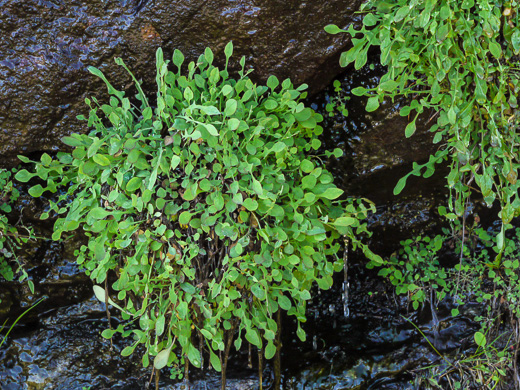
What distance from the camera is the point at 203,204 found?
1.71m

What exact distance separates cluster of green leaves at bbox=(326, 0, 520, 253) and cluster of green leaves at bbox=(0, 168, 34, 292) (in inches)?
61.8

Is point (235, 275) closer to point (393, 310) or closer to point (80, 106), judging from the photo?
point (80, 106)

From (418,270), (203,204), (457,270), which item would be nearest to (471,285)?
(457,270)

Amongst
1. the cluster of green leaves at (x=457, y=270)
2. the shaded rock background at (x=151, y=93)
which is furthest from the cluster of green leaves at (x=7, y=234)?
the cluster of green leaves at (x=457, y=270)

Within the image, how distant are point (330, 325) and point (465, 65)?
1533 millimetres

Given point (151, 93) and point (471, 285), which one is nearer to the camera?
point (151, 93)

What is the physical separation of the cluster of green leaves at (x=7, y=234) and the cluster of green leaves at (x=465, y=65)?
1.57 meters

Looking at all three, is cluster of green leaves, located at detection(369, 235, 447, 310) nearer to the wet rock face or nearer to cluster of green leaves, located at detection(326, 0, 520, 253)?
cluster of green leaves, located at detection(326, 0, 520, 253)

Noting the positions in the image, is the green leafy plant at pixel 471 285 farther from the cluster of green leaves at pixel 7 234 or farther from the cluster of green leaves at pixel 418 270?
the cluster of green leaves at pixel 7 234

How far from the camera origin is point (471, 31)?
162 cm

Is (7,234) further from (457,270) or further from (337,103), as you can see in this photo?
(457,270)

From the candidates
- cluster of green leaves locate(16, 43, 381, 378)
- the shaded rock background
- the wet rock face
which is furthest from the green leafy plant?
the wet rock face

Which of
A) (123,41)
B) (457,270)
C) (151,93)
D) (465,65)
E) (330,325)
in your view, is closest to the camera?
(465,65)

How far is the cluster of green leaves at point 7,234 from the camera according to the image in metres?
2.16
